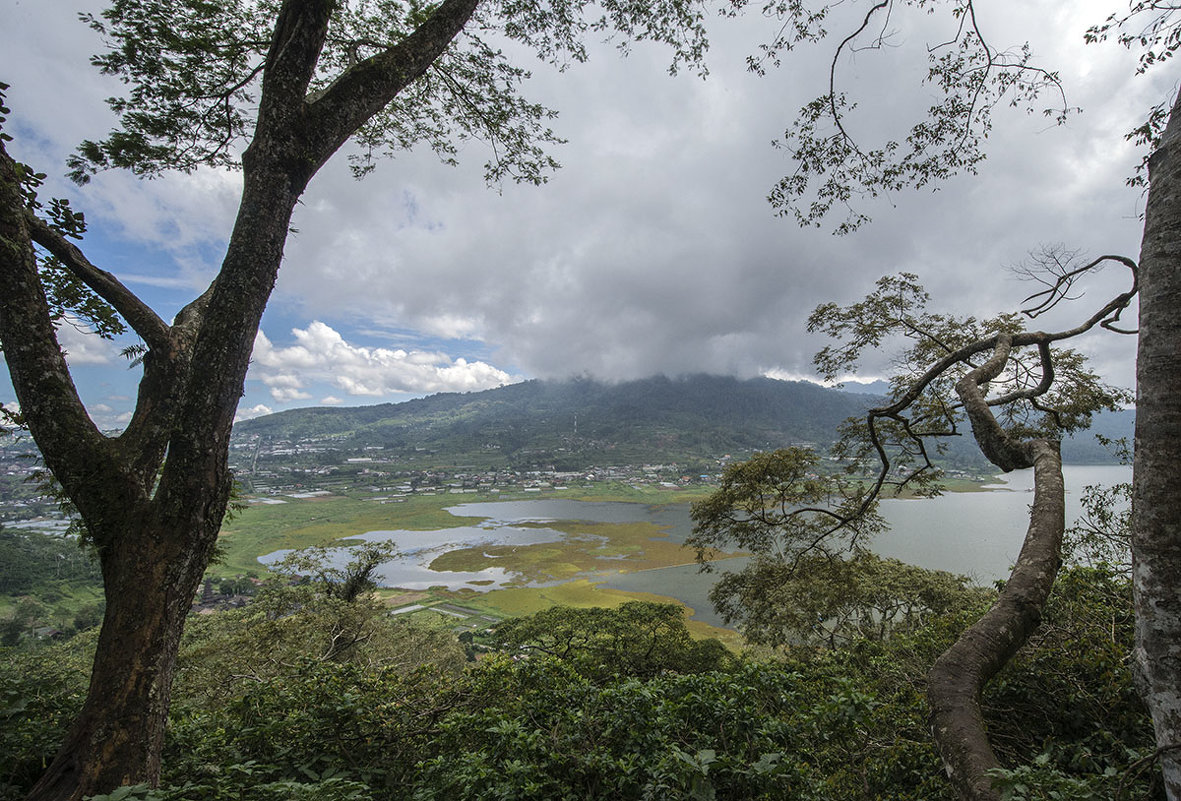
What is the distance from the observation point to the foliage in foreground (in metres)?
2.20

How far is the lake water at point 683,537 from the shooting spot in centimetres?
2489

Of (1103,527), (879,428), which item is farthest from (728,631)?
(1103,527)

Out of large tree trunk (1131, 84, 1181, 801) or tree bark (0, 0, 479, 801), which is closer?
large tree trunk (1131, 84, 1181, 801)

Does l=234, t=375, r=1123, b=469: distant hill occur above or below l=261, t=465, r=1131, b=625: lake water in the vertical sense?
above

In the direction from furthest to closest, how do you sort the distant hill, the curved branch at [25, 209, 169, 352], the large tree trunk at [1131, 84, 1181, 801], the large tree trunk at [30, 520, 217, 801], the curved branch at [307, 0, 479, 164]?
the distant hill < the curved branch at [307, 0, 479, 164] < the curved branch at [25, 209, 169, 352] < the large tree trunk at [30, 520, 217, 801] < the large tree trunk at [1131, 84, 1181, 801]

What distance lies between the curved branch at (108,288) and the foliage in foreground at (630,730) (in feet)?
7.12

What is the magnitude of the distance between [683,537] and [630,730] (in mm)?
36617

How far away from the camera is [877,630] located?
448 inches

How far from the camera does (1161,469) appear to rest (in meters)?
1.34

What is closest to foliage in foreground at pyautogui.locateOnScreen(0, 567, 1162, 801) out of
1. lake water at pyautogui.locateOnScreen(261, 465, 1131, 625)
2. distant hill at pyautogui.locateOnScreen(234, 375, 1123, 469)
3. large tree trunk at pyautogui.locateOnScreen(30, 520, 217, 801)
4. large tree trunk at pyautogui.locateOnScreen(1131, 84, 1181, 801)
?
large tree trunk at pyautogui.locateOnScreen(30, 520, 217, 801)

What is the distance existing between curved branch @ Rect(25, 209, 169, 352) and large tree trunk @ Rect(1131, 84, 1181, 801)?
15.0 ft

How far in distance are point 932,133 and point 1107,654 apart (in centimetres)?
400

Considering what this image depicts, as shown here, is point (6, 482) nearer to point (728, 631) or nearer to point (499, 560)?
point (499, 560)

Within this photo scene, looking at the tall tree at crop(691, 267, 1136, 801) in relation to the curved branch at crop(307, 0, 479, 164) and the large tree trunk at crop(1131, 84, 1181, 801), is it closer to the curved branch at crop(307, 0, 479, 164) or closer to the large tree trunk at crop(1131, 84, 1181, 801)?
the large tree trunk at crop(1131, 84, 1181, 801)
